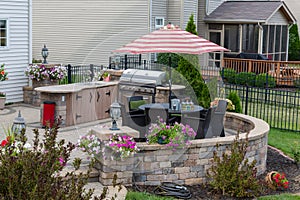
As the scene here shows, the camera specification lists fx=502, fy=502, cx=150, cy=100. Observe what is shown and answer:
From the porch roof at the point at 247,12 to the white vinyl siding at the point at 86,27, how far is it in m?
4.96

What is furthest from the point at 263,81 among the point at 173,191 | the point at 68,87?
the point at 173,191

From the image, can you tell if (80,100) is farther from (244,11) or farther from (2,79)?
(244,11)

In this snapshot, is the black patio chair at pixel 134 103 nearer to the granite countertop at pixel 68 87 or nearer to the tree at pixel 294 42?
Result: the granite countertop at pixel 68 87

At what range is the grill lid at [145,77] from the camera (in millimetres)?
13047

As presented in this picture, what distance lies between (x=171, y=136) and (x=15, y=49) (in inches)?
301

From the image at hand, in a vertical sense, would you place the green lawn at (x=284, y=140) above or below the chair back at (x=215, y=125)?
below

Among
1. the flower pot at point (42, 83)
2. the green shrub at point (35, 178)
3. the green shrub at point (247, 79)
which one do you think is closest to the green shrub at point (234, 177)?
the green shrub at point (35, 178)

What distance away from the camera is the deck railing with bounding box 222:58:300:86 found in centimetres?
2152

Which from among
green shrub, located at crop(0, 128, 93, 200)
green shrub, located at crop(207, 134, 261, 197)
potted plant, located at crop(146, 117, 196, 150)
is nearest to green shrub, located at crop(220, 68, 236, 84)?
potted plant, located at crop(146, 117, 196, 150)

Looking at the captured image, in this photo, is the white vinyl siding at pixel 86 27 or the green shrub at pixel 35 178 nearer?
the green shrub at pixel 35 178

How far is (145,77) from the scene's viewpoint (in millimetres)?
13211

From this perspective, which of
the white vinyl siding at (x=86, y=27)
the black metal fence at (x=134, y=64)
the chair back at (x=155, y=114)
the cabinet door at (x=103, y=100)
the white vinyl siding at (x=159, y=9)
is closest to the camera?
the chair back at (x=155, y=114)

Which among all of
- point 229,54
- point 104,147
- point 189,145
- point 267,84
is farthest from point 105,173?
point 229,54

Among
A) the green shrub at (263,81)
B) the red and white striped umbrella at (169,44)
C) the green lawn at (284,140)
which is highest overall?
the red and white striped umbrella at (169,44)
